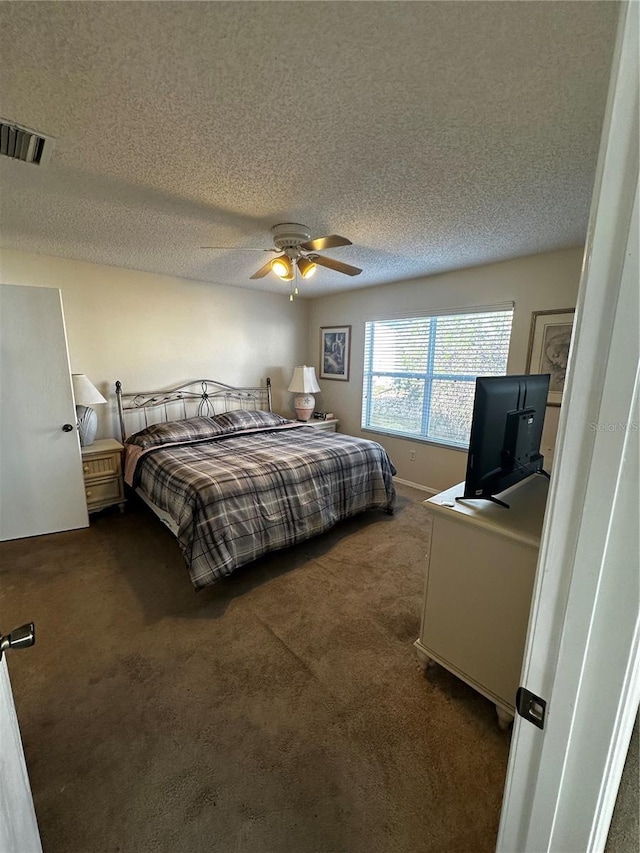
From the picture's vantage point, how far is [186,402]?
4199 mm

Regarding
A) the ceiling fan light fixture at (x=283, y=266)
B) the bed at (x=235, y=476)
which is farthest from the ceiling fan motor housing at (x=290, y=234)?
the bed at (x=235, y=476)

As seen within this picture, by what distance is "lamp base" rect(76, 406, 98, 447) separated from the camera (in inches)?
126

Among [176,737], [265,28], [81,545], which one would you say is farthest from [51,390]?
[265,28]

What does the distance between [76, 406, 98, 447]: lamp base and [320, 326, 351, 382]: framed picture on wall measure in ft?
9.44

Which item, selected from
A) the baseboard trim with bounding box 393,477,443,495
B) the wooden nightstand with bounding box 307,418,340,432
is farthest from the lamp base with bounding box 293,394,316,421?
the baseboard trim with bounding box 393,477,443,495

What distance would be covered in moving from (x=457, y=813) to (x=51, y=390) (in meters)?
3.49

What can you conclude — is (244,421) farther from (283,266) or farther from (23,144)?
(23,144)

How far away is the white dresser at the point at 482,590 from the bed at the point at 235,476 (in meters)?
1.20

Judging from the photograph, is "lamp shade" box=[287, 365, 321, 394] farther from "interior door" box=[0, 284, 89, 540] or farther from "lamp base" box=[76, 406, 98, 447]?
"interior door" box=[0, 284, 89, 540]

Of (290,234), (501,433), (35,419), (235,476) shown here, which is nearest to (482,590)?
(501,433)

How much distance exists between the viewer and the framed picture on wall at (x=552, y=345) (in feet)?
9.59

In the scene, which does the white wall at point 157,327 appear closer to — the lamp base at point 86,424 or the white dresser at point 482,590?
the lamp base at point 86,424

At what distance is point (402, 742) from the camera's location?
1.42 metres

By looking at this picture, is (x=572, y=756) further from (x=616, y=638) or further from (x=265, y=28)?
(x=265, y=28)
